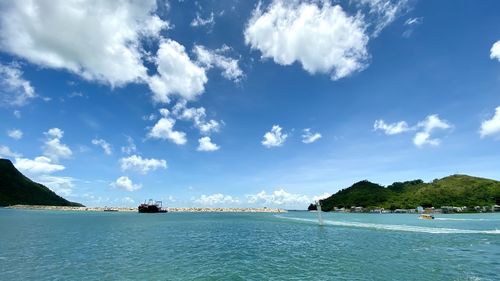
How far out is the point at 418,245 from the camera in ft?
165

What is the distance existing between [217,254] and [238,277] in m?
14.4

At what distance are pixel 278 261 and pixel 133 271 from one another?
17.0m

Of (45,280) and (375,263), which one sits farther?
(375,263)

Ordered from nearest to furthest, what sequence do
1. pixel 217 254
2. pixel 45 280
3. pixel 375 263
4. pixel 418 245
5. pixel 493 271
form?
pixel 45 280 → pixel 493 271 → pixel 375 263 → pixel 217 254 → pixel 418 245

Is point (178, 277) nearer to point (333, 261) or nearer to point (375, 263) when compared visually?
point (333, 261)

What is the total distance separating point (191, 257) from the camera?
134ft

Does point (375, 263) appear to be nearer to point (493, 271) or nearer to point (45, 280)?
point (493, 271)

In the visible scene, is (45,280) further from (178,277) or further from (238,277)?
(238,277)

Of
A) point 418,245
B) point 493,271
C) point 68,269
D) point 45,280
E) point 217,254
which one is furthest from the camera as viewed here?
point 418,245

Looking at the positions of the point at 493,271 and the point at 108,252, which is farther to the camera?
the point at 108,252

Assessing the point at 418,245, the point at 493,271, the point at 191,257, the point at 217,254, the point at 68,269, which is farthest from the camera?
the point at 418,245

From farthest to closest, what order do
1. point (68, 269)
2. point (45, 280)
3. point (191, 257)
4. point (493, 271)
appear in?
1. point (191, 257)
2. point (68, 269)
3. point (493, 271)
4. point (45, 280)

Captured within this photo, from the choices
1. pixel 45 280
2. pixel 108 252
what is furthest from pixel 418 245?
pixel 45 280

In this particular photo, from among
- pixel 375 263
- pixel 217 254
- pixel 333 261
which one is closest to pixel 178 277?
pixel 217 254
